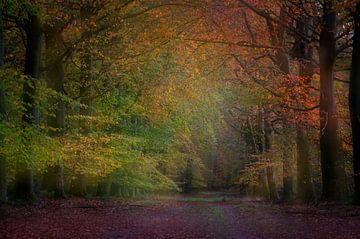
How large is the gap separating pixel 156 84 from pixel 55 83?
8102mm

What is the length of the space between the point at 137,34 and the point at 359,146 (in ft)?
41.9

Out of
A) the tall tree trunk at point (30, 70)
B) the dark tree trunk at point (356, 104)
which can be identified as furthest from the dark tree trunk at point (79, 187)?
the dark tree trunk at point (356, 104)

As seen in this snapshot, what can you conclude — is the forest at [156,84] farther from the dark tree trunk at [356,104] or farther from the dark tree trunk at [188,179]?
the dark tree trunk at [188,179]

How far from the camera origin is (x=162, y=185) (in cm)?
3697

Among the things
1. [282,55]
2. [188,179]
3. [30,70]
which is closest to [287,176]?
[282,55]

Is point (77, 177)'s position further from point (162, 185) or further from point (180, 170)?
point (180, 170)

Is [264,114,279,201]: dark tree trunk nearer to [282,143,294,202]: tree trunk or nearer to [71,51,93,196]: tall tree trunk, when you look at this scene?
[282,143,294,202]: tree trunk

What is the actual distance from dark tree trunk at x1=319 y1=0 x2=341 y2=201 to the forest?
0.14 ft

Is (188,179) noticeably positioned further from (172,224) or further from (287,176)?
(172,224)

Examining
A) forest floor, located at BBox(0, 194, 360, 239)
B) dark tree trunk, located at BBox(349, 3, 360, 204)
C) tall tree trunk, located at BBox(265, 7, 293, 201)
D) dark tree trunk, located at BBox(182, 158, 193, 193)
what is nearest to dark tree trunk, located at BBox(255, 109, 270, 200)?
tall tree trunk, located at BBox(265, 7, 293, 201)

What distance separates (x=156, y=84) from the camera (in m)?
29.8

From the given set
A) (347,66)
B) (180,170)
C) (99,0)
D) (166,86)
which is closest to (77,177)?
(166,86)

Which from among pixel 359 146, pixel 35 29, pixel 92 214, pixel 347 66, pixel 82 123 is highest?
pixel 35 29

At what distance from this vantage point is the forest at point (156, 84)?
1595cm
